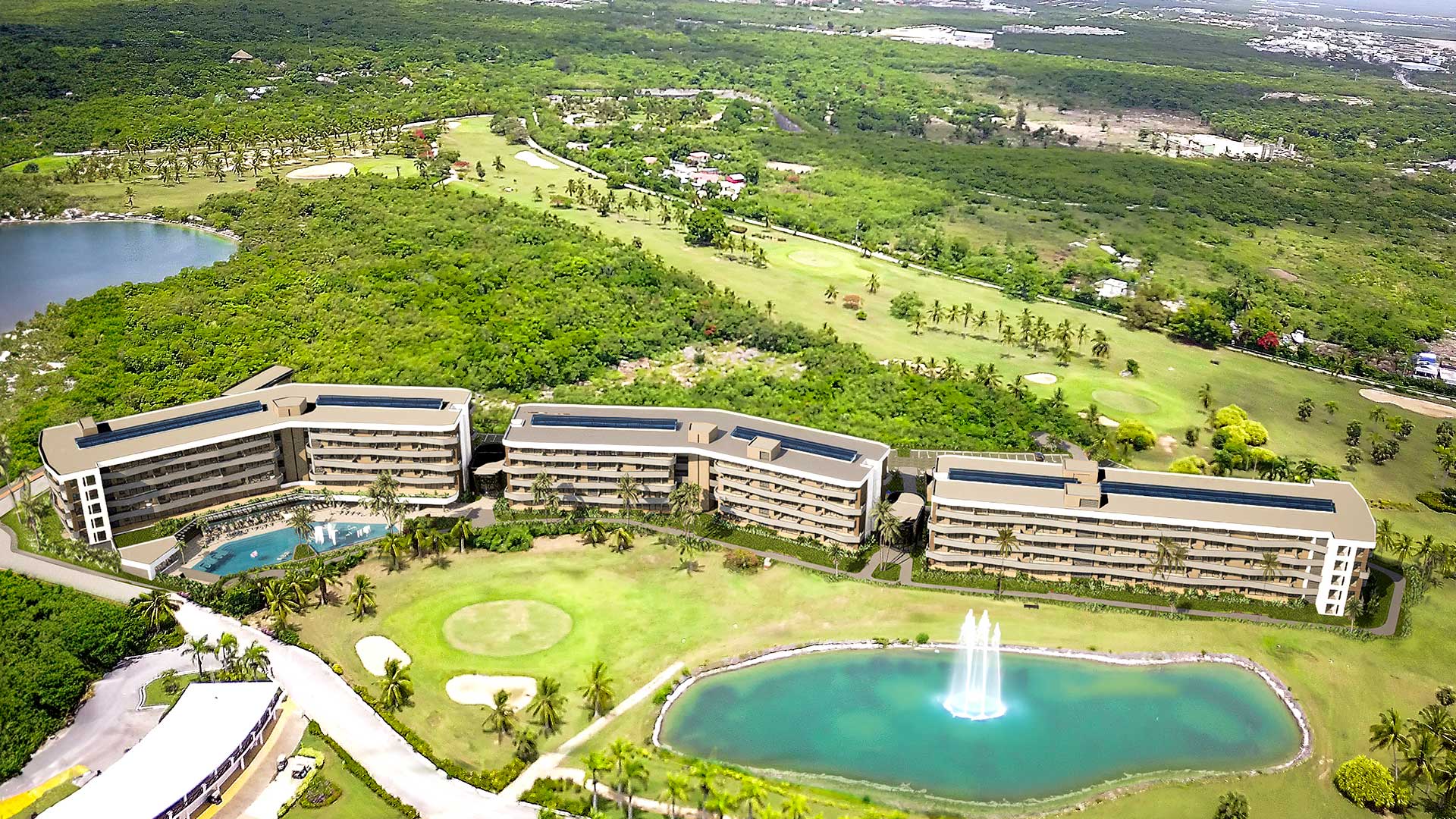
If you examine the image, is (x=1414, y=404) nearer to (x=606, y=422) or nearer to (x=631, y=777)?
(x=606, y=422)

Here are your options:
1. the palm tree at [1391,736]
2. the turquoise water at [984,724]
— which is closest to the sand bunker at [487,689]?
the turquoise water at [984,724]

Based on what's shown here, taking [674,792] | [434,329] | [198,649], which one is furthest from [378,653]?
[434,329]

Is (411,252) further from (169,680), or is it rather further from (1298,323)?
(1298,323)

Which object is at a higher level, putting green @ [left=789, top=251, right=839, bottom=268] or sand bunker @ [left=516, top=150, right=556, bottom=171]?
sand bunker @ [left=516, top=150, right=556, bottom=171]

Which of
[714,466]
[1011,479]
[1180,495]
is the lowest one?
[714,466]

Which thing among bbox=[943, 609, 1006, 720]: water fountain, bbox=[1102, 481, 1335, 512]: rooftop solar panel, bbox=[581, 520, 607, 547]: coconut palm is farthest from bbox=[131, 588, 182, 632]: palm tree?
bbox=[1102, 481, 1335, 512]: rooftop solar panel

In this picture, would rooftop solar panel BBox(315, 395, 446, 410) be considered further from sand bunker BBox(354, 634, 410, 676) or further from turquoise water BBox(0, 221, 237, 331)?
turquoise water BBox(0, 221, 237, 331)

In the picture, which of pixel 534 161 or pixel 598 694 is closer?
pixel 598 694
